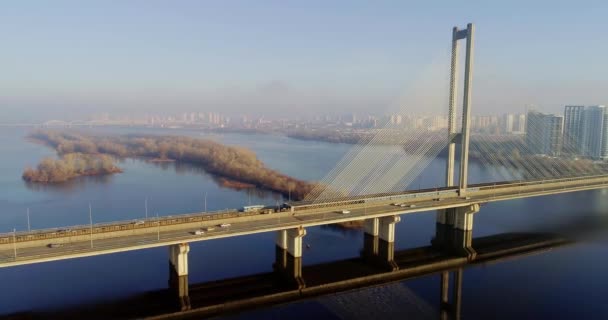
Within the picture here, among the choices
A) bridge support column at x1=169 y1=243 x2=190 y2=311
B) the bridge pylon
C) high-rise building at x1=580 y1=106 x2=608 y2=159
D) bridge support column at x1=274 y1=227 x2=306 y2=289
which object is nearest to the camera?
bridge support column at x1=169 y1=243 x2=190 y2=311

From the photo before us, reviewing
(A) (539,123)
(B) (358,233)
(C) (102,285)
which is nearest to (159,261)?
(C) (102,285)

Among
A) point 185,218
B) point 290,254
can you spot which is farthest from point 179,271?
point 290,254

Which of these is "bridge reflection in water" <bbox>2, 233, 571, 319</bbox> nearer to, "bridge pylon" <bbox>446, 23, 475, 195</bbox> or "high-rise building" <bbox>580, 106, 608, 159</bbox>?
"bridge pylon" <bbox>446, 23, 475, 195</bbox>

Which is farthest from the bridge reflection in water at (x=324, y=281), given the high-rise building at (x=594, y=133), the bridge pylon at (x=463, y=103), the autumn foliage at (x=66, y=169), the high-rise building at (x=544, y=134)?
the high-rise building at (x=594, y=133)

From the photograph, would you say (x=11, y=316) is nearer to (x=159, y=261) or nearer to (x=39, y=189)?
(x=159, y=261)

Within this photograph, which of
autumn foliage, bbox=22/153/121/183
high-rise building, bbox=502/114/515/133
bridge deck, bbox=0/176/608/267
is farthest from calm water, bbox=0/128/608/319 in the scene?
high-rise building, bbox=502/114/515/133

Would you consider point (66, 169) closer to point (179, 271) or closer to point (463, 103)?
point (179, 271)

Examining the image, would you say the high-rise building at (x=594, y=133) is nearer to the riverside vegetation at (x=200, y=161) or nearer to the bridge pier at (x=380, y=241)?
the riverside vegetation at (x=200, y=161)

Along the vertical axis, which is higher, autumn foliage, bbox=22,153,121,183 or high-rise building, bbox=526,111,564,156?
high-rise building, bbox=526,111,564,156
